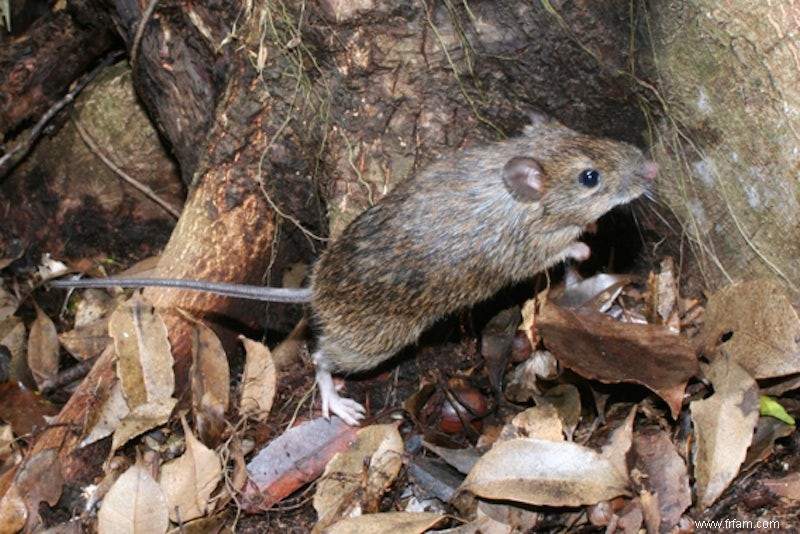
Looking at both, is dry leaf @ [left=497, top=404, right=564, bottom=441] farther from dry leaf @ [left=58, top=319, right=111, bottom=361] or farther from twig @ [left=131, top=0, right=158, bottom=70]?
twig @ [left=131, top=0, right=158, bottom=70]

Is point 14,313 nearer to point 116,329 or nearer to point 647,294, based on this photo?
point 116,329

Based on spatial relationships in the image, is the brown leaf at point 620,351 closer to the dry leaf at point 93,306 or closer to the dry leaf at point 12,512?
the dry leaf at point 12,512

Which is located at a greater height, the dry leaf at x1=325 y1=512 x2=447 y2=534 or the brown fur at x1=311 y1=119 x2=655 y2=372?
the brown fur at x1=311 y1=119 x2=655 y2=372

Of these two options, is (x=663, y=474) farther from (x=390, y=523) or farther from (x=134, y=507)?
(x=134, y=507)

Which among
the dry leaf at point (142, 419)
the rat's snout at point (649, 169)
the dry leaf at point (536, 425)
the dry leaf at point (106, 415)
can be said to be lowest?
the dry leaf at point (536, 425)

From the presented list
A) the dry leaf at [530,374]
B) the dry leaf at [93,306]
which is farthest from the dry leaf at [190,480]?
the dry leaf at [93,306]

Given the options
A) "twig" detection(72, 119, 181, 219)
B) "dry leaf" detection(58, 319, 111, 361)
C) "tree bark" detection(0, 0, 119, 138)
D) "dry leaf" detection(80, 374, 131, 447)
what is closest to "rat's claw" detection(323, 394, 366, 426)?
"dry leaf" detection(80, 374, 131, 447)

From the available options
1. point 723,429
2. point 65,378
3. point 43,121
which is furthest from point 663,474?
point 43,121
